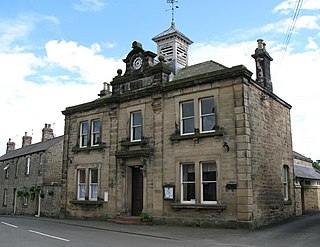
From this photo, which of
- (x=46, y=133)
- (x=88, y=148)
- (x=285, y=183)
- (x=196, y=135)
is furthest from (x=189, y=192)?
(x=46, y=133)

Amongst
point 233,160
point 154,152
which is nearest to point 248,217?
point 233,160

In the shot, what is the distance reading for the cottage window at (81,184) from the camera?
23.4 meters

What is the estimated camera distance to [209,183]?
56.2 feet

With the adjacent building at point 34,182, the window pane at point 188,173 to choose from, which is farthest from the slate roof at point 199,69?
the adjacent building at point 34,182

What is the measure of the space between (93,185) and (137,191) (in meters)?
3.60

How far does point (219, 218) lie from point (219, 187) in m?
1.39

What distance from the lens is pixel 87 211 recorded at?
73.9 feet

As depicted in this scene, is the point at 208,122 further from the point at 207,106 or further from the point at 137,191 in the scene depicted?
the point at 137,191

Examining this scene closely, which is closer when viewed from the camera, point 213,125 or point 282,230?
point 282,230

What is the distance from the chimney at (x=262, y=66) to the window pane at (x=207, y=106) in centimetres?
413

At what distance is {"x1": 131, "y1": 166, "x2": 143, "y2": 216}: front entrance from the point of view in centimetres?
2036

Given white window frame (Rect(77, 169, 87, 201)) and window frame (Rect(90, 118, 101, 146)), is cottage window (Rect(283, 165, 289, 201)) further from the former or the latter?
white window frame (Rect(77, 169, 87, 201))

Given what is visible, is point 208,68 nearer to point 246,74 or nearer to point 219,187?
point 246,74

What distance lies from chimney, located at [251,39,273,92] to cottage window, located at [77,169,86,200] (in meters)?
12.7
